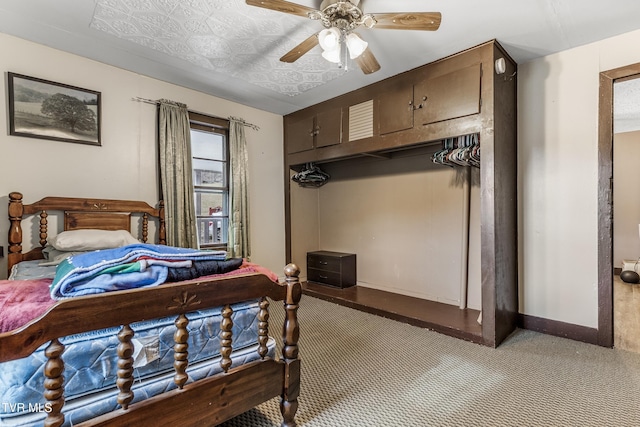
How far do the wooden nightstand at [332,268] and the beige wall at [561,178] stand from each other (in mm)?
2075

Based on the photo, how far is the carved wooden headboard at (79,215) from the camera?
2.40 metres

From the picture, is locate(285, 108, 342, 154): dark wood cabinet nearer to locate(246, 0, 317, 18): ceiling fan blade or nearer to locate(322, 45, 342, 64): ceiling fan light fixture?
locate(322, 45, 342, 64): ceiling fan light fixture

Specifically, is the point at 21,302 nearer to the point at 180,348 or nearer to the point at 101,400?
the point at 101,400

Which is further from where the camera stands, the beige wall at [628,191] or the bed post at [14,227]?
the beige wall at [628,191]

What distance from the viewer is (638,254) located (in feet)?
14.0

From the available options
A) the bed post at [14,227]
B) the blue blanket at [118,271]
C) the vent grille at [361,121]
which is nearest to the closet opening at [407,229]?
the vent grille at [361,121]

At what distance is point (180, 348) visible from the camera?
46.6 inches

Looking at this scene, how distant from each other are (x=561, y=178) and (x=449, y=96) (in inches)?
49.0

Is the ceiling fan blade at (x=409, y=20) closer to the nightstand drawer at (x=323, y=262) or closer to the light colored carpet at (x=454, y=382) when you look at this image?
the light colored carpet at (x=454, y=382)

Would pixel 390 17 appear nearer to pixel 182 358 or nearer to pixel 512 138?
pixel 512 138

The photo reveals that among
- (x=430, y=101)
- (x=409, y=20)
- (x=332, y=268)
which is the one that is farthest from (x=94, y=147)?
(x=430, y=101)

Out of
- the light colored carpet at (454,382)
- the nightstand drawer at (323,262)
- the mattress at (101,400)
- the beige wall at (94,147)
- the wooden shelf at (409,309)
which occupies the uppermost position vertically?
the beige wall at (94,147)

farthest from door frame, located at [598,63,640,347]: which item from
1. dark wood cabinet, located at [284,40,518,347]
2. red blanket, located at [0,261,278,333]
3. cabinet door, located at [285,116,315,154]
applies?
cabinet door, located at [285,116,315,154]

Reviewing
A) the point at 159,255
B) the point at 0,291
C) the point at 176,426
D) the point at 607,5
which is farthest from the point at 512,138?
the point at 0,291
